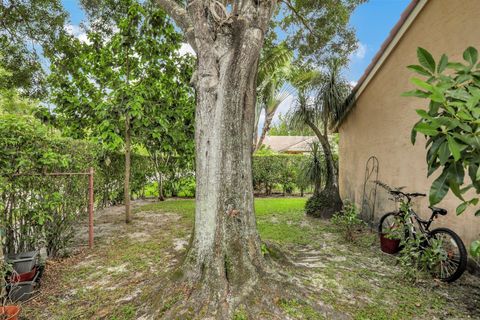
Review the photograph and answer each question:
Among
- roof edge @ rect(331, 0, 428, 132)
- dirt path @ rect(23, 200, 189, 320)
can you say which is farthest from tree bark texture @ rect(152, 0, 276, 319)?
roof edge @ rect(331, 0, 428, 132)

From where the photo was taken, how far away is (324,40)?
725 centimetres

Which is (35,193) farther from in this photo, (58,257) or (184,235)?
(184,235)

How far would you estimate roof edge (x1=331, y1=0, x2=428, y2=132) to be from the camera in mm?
4688

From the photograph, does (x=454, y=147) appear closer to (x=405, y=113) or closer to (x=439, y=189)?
(x=439, y=189)

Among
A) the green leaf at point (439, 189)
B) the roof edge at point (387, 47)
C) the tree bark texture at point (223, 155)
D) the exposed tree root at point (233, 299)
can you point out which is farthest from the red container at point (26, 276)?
the roof edge at point (387, 47)

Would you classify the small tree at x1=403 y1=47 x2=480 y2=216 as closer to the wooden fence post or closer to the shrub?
the wooden fence post

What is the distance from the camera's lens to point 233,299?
8.91 feet

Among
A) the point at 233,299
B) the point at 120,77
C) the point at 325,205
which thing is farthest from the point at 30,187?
the point at 325,205

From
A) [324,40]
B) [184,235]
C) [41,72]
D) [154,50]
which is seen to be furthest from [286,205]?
[41,72]

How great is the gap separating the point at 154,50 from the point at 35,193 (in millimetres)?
4359

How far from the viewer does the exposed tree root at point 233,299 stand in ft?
8.45

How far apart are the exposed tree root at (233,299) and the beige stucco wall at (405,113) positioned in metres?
2.71

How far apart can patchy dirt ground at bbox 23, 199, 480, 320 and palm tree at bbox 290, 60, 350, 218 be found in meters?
1.55

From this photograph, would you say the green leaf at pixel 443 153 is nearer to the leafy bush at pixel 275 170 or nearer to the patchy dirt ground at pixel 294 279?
the patchy dirt ground at pixel 294 279
